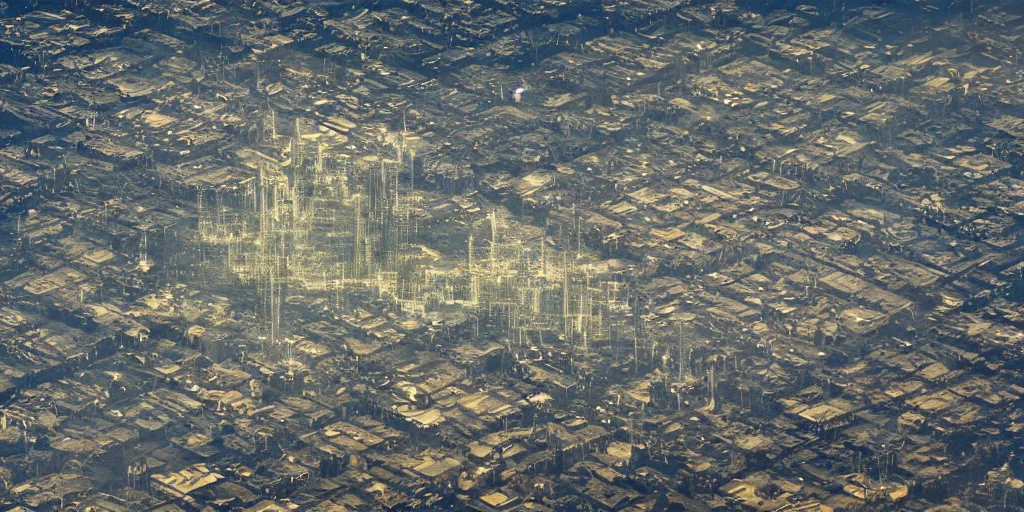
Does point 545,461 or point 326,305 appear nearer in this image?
point 545,461

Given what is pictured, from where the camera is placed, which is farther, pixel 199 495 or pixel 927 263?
pixel 927 263

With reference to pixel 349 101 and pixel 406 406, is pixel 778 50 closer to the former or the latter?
→ pixel 349 101

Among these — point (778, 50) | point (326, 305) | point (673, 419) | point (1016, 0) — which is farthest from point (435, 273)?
point (1016, 0)

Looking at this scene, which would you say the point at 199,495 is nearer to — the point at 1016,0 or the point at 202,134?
the point at 202,134

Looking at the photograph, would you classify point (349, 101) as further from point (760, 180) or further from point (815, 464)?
point (815, 464)

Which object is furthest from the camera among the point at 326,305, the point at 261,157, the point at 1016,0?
the point at 1016,0

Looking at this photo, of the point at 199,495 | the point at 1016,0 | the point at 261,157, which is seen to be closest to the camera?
the point at 199,495

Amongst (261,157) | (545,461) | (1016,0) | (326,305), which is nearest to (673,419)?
(545,461)

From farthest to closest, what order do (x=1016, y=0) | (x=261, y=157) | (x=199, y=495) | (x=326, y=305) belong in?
(x=1016, y=0), (x=261, y=157), (x=326, y=305), (x=199, y=495)
